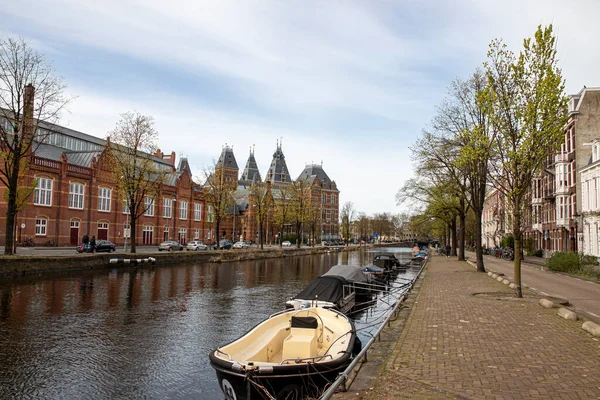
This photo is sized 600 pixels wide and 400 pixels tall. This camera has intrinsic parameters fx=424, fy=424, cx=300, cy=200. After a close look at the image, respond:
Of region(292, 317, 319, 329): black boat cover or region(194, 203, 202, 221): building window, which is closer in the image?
region(292, 317, 319, 329): black boat cover

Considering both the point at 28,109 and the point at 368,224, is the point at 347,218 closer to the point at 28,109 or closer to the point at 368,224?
the point at 368,224

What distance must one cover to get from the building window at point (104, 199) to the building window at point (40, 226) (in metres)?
8.72

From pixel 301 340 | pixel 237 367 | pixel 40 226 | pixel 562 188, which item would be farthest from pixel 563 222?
pixel 40 226

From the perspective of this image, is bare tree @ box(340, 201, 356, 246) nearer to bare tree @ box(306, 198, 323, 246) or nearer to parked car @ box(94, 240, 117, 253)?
bare tree @ box(306, 198, 323, 246)

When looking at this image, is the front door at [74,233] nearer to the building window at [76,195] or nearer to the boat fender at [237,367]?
the building window at [76,195]

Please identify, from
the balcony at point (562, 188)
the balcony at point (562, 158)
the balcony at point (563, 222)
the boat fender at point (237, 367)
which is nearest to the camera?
the boat fender at point (237, 367)

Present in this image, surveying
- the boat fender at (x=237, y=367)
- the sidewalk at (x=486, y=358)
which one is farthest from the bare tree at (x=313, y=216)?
the boat fender at (x=237, y=367)

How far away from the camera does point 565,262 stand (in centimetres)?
3036

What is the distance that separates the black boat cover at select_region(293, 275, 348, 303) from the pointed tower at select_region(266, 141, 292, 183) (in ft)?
371

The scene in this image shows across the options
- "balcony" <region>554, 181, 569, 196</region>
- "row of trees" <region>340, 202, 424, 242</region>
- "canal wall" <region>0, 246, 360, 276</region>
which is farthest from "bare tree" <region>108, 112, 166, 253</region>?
"row of trees" <region>340, 202, 424, 242</region>

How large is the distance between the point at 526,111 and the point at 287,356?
12.9 meters

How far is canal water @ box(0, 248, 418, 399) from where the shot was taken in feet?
35.1

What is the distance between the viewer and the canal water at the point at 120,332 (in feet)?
35.1

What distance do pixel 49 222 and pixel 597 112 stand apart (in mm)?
62857
